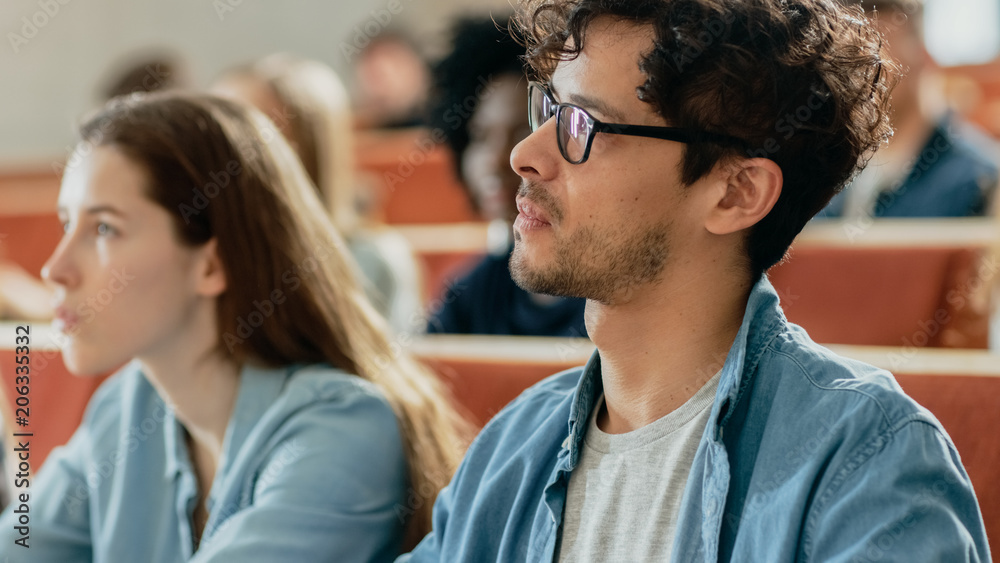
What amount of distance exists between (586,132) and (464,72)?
1.82 meters

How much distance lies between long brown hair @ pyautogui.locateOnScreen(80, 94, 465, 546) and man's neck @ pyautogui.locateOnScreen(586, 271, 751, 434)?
1.61 feet

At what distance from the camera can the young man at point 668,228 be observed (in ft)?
3.25

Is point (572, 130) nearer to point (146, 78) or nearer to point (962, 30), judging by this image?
point (146, 78)

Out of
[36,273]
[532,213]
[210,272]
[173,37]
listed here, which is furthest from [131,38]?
[532,213]

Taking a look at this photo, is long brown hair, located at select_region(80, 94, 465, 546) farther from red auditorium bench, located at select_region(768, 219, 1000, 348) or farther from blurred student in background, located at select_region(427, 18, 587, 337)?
red auditorium bench, located at select_region(768, 219, 1000, 348)

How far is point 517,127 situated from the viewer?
2.36 meters

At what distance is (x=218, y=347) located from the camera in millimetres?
1521

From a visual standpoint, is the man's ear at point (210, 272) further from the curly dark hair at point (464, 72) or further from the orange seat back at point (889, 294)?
the curly dark hair at point (464, 72)

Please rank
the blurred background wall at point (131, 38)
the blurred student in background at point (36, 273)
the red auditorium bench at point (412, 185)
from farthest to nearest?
the blurred background wall at point (131, 38) < the red auditorium bench at point (412, 185) < the blurred student in background at point (36, 273)

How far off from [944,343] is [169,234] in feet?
5.16

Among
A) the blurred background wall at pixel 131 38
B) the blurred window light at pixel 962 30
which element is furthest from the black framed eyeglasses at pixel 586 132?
the blurred window light at pixel 962 30

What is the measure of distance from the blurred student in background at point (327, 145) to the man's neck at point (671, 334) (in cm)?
153

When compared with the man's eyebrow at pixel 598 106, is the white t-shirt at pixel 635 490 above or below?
below

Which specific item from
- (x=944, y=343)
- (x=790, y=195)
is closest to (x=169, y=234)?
(x=790, y=195)
